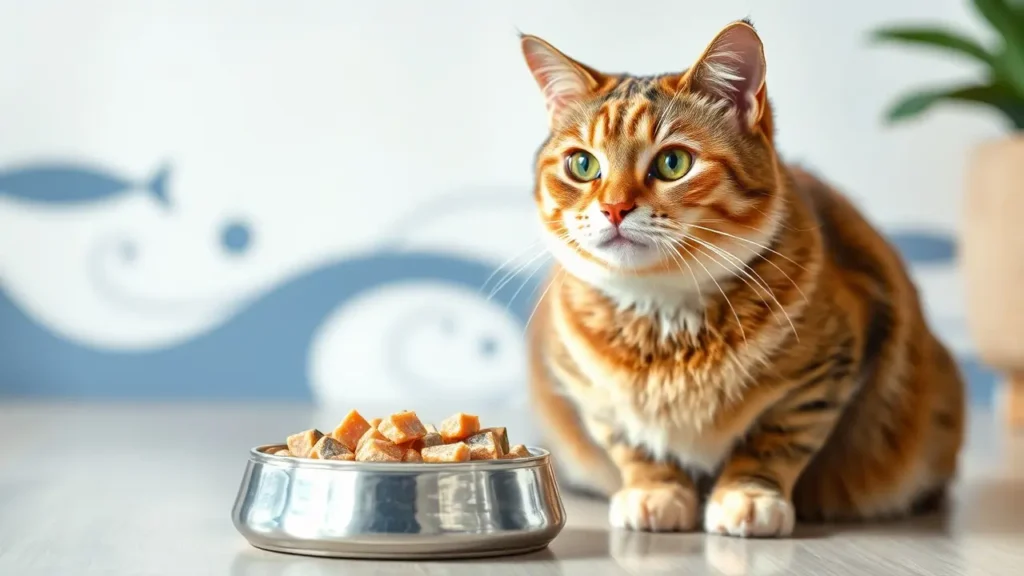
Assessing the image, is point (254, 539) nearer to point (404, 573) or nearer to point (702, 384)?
point (404, 573)

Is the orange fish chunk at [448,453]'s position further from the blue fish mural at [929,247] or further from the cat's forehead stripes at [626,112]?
the blue fish mural at [929,247]

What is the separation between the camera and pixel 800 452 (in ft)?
5.08

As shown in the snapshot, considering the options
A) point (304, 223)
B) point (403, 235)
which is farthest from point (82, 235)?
point (403, 235)

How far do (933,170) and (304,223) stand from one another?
79.0 inches

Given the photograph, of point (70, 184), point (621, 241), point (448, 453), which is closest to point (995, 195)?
point (621, 241)

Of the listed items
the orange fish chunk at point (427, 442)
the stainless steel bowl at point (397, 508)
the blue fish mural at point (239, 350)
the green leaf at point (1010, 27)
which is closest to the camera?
the stainless steel bowl at point (397, 508)

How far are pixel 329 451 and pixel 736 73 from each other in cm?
67

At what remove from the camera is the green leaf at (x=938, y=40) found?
332 centimetres

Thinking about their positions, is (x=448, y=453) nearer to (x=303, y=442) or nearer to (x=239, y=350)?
(x=303, y=442)

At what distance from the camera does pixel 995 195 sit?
128 inches

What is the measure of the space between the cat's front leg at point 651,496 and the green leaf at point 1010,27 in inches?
85.3

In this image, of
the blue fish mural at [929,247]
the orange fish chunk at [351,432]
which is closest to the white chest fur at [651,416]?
the orange fish chunk at [351,432]

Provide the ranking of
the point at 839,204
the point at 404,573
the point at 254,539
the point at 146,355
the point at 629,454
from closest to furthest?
the point at 404,573 → the point at 254,539 → the point at 629,454 → the point at 839,204 → the point at 146,355

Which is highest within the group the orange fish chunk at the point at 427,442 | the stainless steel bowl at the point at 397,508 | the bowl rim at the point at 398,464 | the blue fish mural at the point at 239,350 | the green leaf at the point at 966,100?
the green leaf at the point at 966,100
